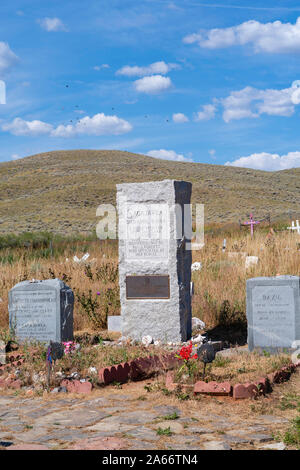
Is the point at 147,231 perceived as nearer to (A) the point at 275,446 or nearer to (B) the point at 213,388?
(B) the point at 213,388

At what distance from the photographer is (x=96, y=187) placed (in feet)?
181

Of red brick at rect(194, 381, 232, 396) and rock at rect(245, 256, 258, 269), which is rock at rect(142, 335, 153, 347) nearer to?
red brick at rect(194, 381, 232, 396)

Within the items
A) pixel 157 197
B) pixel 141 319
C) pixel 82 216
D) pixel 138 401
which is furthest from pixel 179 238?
pixel 82 216

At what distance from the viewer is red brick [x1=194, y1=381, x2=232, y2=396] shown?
5348mm

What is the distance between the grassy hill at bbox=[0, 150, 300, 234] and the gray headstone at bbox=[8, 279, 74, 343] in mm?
30588

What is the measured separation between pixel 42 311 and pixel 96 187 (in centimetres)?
4734

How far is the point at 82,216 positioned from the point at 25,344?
1508 inches

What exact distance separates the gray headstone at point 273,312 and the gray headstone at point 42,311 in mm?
2724

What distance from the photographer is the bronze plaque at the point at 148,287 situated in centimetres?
811

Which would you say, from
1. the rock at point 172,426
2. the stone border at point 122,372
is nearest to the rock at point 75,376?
the stone border at point 122,372

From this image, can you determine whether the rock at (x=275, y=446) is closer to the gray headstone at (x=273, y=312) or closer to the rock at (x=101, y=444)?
the rock at (x=101, y=444)

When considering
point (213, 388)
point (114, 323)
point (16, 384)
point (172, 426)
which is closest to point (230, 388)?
point (213, 388)

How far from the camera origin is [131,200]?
827 centimetres
